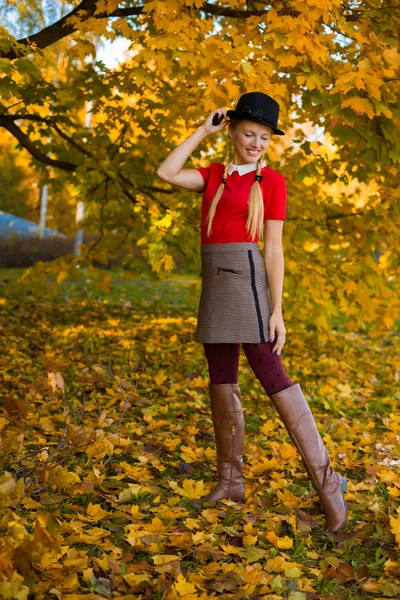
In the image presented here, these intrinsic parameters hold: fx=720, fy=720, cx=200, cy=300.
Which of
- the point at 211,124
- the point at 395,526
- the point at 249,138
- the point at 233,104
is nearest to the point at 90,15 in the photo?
the point at 233,104

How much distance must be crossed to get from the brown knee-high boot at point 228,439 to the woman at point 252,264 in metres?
0.23

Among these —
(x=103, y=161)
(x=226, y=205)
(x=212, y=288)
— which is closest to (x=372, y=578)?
(x=212, y=288)

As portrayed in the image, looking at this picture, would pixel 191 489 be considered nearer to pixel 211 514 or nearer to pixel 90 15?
pixel 211 514

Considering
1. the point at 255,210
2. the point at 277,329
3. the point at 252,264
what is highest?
the point at 255,210

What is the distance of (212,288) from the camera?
9.94 ft

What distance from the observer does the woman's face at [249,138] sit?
2971mm

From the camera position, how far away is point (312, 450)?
9.73 feet

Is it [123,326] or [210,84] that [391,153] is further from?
[123,326]

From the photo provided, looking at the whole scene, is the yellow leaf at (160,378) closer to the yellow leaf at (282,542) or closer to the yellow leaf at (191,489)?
the yellow leaf at (191,489)

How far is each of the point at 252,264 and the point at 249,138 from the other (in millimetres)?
524

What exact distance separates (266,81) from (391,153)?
0.82m

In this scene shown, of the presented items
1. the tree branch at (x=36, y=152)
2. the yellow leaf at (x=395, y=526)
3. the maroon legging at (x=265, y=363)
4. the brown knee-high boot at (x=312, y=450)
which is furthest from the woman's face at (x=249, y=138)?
the tree branch at (x=36, y=152)

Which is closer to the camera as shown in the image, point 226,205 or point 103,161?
point 226,205

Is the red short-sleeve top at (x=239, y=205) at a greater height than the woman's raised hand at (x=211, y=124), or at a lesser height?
lesser
